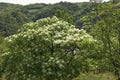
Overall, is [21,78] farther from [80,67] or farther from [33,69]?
[80,67]

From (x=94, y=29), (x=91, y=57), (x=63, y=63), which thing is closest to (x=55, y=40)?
(x=63, y=63)

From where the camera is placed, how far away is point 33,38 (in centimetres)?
1720

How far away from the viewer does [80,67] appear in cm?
1731

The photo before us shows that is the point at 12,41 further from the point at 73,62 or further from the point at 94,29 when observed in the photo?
the point at 94,29

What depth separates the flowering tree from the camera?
16312 mm

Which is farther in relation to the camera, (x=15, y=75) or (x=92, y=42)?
(x=15, y=75)

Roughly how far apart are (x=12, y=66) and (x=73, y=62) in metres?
3.98

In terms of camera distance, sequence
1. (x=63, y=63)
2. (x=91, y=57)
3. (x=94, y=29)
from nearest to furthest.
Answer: (x=63, y=63)
(x=91, y=57)
(x=94, y=29)

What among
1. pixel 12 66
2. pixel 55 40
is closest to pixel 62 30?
pixel 55 40

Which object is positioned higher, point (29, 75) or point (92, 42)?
point (92, 42)

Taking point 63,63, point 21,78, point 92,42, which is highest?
point 92,42

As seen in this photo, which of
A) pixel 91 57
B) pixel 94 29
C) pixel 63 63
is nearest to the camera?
pixel 63 63

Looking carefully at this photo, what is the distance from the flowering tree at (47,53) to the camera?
16.3 m

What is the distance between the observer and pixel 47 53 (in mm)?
17406
